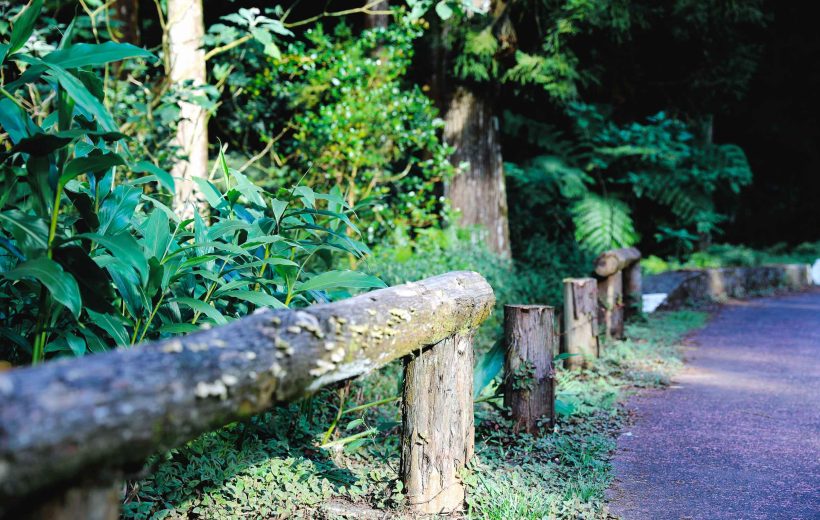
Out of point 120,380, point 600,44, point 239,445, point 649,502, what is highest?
point 600,44

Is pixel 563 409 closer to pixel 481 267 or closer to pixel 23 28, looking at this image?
pixel 23 28

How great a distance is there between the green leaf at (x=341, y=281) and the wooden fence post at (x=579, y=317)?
2751 millimetres

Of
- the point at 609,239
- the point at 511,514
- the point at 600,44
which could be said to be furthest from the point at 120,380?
the point at 600,44

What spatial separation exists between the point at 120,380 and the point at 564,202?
10.1 metres

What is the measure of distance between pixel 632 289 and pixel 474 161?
8.06 feet

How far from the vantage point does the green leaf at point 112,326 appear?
2.47 m

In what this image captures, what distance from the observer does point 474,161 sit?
889cm

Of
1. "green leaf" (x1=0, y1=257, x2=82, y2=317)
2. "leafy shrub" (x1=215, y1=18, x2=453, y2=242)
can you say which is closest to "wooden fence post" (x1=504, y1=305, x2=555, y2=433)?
"green leaf" (x1=0, y1=257, x2=82, y2=317)

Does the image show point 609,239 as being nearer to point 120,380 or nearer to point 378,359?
point 378,359

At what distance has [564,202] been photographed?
11.1 meters

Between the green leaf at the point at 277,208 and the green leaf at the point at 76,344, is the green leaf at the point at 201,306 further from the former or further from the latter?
the green leaf at the point at 277,208

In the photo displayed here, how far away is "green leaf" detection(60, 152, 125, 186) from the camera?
2.20 m

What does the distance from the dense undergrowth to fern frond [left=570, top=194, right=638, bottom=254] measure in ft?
20.0

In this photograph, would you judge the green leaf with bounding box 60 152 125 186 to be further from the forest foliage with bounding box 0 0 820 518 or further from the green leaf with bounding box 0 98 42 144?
the green leaf with bounding box 0 98 42 144
